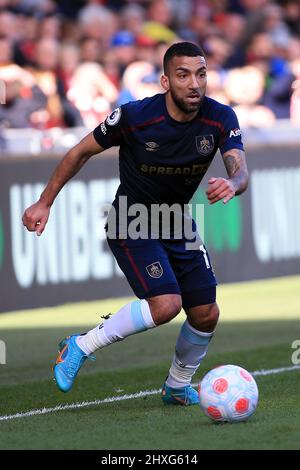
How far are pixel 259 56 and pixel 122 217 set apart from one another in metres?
10.3

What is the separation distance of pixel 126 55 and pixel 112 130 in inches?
323

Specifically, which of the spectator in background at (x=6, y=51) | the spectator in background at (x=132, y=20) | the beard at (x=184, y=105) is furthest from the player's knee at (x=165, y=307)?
the spectator in background at (x=132, y=20)

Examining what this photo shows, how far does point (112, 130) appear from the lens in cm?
721

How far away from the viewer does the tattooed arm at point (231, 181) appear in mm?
6480

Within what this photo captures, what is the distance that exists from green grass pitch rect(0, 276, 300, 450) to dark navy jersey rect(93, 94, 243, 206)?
1406mm

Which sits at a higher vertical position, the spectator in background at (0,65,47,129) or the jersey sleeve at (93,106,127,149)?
the spectator in background at (0,65,47,129)

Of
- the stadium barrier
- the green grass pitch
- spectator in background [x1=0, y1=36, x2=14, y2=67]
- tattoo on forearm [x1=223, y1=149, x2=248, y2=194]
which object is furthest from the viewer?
spectator in background [x1=0, y1=36, x2=14, y2=67]

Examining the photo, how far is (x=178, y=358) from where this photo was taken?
749 centimetres

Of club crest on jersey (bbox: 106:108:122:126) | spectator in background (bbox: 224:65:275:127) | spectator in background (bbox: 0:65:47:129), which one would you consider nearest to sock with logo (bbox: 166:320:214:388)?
club crest on jersey (bbox: 106:108:122:126)

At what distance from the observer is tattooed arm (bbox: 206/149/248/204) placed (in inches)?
255

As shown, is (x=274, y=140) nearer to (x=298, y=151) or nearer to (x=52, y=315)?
(x=298, y=151)

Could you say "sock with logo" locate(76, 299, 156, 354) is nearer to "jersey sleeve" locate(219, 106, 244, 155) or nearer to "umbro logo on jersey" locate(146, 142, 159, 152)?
"umbro logo on jersey" locate(146, 142, 159, 152)

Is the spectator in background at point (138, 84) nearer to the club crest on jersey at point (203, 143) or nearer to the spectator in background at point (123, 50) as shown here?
the spectator in background at point (123, 50)

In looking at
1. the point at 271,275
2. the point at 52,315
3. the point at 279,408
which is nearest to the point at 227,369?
the point at 279,408
